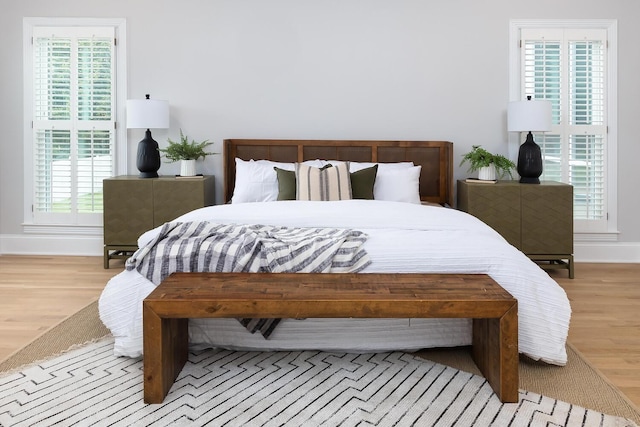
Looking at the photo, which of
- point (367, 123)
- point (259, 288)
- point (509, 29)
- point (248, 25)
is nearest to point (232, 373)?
point (259, 288)

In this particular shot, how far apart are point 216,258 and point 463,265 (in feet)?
3.66

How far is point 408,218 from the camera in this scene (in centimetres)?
300

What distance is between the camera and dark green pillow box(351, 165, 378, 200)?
409cm

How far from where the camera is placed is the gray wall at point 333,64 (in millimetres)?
4801

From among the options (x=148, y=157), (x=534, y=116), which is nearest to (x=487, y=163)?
(x=534, y=116)

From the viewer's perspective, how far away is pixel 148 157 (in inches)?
181

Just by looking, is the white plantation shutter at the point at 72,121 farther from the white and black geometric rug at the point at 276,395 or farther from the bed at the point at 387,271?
the white and black geometric rug at the point at 276,395

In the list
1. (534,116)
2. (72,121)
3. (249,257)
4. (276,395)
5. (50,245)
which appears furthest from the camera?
(50,245)

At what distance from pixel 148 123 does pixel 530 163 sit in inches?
122

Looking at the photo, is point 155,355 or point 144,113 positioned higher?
point 144,113

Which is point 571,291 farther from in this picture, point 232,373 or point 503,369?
point 232,373

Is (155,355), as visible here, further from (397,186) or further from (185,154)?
(185,154)

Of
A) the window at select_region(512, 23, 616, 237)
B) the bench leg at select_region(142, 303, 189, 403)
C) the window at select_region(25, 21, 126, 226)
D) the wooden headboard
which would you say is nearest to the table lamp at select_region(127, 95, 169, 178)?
the window at select_region(25, 21, 126, 226)

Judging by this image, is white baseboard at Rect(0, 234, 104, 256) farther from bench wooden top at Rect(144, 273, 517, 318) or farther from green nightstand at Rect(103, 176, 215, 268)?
bench wooden top at Rect(144, 273, 517, 318)
